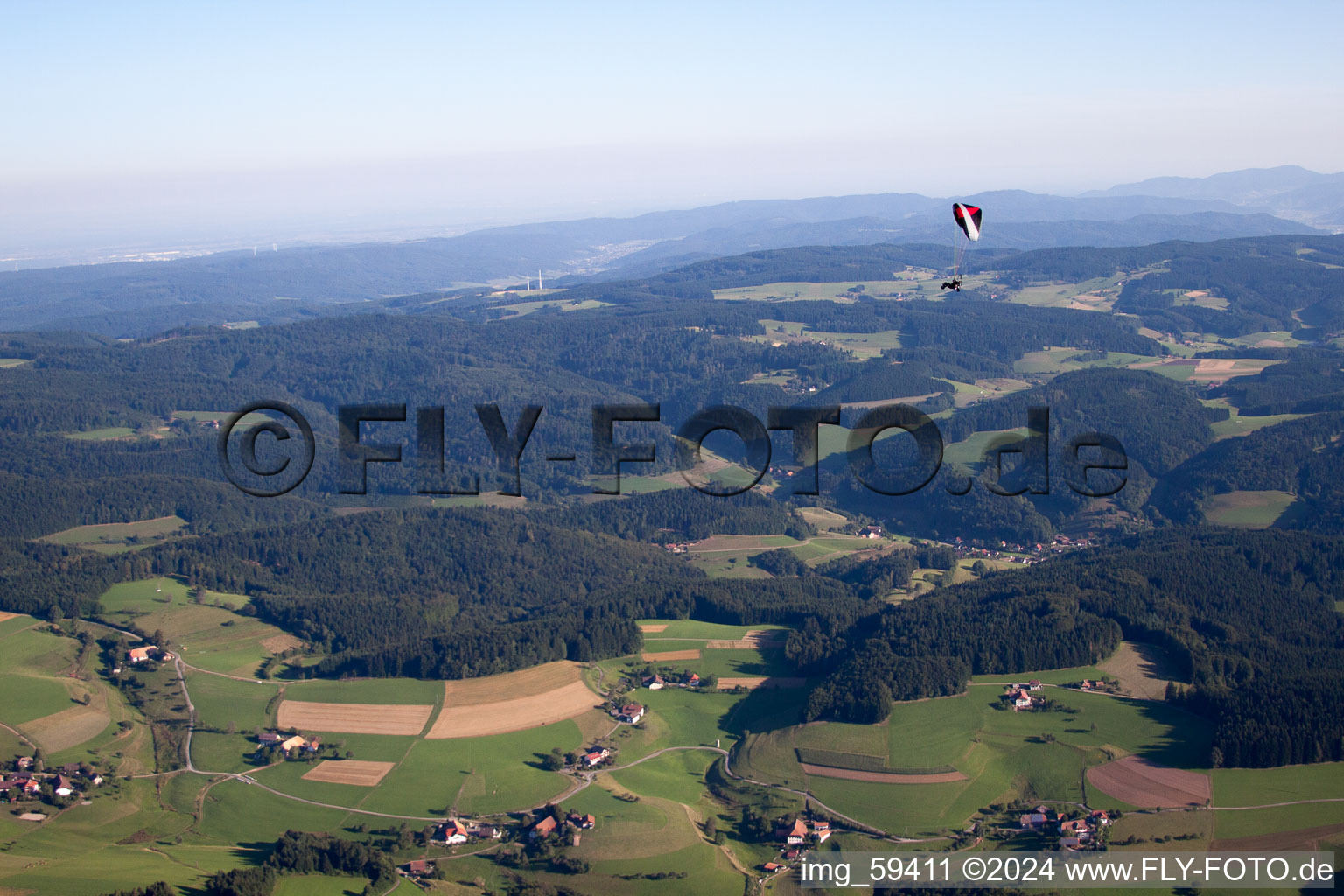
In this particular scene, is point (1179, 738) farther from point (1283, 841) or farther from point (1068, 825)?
point (1068, 825)

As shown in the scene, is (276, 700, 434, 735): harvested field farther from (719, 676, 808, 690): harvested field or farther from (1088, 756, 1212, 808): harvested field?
(1088, 756, 1212, 808): harvested field

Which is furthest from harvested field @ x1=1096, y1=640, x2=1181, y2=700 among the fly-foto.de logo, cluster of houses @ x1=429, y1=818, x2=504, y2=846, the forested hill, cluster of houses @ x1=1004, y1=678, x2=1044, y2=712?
the fly-foto.de logo

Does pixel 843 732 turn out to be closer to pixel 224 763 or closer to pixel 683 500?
pixel 224 763

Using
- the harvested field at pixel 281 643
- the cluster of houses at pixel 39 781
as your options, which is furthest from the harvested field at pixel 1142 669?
the cluster of houses at pixel 39 781

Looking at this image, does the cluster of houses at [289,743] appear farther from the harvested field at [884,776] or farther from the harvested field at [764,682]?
the harvested field at [884,776]

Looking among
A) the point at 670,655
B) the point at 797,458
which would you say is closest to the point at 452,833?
the point at 670,655
